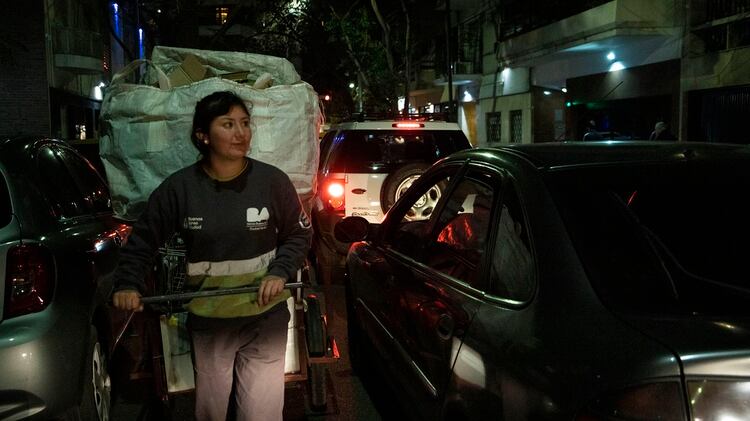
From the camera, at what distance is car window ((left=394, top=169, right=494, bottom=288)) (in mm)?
3475

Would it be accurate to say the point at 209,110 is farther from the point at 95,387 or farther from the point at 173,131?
the point at 95,387

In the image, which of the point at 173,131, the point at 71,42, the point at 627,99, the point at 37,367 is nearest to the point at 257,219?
the point at 173,131

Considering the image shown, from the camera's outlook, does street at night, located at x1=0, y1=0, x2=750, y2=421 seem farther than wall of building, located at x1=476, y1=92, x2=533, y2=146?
No

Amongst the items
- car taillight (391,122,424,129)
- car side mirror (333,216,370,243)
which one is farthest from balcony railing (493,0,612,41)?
car side mirror (333,216,370,243)

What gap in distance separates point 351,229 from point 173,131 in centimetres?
134

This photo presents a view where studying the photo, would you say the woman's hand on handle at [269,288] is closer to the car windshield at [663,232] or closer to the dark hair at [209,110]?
the dark hair at [209,110]

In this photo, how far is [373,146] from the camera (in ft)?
25.7

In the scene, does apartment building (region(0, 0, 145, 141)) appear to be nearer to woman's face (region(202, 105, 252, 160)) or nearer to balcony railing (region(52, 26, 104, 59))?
balcony railing (region(52, 26, 104, 59))

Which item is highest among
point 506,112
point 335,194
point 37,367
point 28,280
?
point 506,112

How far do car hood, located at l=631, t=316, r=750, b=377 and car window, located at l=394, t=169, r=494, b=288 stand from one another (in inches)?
52.7

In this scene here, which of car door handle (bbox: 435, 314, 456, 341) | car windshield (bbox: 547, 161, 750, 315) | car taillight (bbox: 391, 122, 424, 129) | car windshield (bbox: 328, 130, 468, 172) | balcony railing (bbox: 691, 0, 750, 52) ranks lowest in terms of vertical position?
car door handle (bbox: 435, 314, 456, 341)

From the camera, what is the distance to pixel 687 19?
55.9ft

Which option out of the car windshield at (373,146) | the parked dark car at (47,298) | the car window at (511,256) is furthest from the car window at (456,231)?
the car windshield at (373,146)

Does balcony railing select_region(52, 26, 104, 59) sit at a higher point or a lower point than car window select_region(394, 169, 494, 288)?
higher
